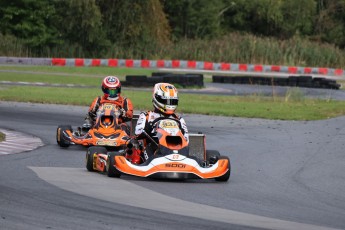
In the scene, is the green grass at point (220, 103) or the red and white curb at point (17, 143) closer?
the red and white curb at point (17, 143)

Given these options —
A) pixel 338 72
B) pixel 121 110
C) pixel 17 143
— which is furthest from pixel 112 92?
pixel 338 72

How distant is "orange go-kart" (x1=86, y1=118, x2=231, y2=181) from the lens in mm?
10289

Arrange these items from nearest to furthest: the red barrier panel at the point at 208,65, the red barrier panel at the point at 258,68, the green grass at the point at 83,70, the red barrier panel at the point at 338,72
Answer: the green grass at the point at 83,70 < the red barrier panel at the point at 338,72 < the red barrier panel at the point at 258,68 < the red barrier panel at the point at 208,65

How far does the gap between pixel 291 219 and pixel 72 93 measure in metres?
18.1

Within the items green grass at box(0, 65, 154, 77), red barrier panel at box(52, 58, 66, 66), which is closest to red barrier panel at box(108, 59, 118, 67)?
red barrier panel at box(52, 58, 66, 66)

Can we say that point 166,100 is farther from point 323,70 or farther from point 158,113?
point 323,70

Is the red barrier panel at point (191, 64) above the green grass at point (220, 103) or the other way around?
the other way around

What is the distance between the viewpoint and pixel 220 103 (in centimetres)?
2383

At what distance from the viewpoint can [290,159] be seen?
13.1 meters

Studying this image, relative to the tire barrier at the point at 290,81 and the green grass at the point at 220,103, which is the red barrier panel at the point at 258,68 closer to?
the tire barrier at the point at 290,81

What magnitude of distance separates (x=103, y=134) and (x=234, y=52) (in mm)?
34242

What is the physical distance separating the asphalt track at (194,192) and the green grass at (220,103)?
4936 mm

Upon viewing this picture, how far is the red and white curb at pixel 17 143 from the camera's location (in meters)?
13.1

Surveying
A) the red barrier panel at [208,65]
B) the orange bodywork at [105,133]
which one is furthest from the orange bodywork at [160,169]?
the red barrier panel at [208,65]
